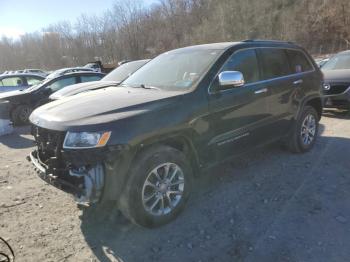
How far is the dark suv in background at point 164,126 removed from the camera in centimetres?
319

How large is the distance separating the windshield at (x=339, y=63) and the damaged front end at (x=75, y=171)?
26.5 feet

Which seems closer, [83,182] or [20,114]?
[83,182]

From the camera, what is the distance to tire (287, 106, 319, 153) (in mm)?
5531

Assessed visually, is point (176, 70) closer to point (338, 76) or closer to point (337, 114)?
point (338, 76)

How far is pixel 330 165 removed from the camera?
16.8 ft

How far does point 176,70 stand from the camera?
4430mm

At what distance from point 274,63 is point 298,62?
779 mm

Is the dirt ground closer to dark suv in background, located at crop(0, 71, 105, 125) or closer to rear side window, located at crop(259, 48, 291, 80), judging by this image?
rear side window, located at crop(259, 48, 291, 80)

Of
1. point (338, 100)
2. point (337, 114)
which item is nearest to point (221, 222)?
point (338, 100)

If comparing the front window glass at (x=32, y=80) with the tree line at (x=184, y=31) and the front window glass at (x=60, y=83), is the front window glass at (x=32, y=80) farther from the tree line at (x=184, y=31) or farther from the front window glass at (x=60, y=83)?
Result: the tree line at (x=184, y=31)

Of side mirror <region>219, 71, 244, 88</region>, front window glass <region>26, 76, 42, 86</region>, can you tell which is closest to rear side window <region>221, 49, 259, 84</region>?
side mirror <region>219, 71, 244, 88</region>

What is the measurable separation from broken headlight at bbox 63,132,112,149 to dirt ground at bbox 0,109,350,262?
1053mm

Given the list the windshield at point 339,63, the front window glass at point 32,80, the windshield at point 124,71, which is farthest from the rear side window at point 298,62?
the front window glass at point 32,80

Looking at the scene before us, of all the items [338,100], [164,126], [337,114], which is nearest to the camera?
[164,126]
